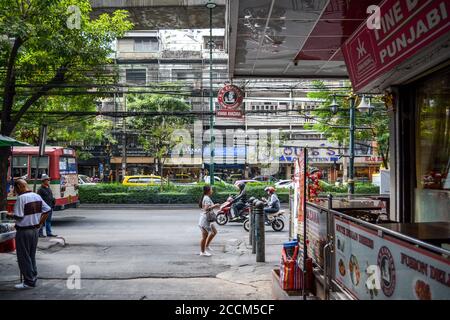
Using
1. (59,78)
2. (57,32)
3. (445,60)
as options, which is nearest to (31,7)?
(57,32)

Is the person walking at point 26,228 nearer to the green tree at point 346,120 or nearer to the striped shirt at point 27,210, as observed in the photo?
the striped shirt at point 27,210

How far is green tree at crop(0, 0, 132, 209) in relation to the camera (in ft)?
37.2

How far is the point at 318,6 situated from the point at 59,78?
10025mm

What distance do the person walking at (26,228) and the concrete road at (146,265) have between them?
0.92 ft

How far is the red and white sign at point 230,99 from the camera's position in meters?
14.7

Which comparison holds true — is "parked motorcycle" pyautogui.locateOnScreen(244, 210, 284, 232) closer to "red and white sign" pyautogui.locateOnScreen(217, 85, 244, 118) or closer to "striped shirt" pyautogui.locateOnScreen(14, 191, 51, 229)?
"red and white sign" pyautogui.locateOnScreen(217, 85, 244, 118)

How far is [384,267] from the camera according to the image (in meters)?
3.51

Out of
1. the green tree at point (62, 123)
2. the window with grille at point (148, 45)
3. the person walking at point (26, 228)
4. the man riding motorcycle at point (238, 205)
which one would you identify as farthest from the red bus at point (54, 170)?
the window with grille at point (148, 45)

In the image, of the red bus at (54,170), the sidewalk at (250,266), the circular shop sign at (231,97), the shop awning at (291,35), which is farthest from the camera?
the red bus at (54,170)

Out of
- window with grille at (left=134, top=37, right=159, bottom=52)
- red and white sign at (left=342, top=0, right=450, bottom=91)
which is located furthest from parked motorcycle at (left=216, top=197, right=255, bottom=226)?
window with grille at (left=134, top=37, right=159, bottom=52)

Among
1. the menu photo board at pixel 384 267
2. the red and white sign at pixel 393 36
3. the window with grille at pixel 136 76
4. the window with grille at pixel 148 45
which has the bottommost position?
the menu photo board at pixel 384 267

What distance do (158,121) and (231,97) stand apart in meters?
20.0

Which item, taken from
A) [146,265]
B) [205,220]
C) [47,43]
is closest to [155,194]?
[47,43]

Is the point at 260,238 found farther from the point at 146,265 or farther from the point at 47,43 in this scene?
the point at 47,43
